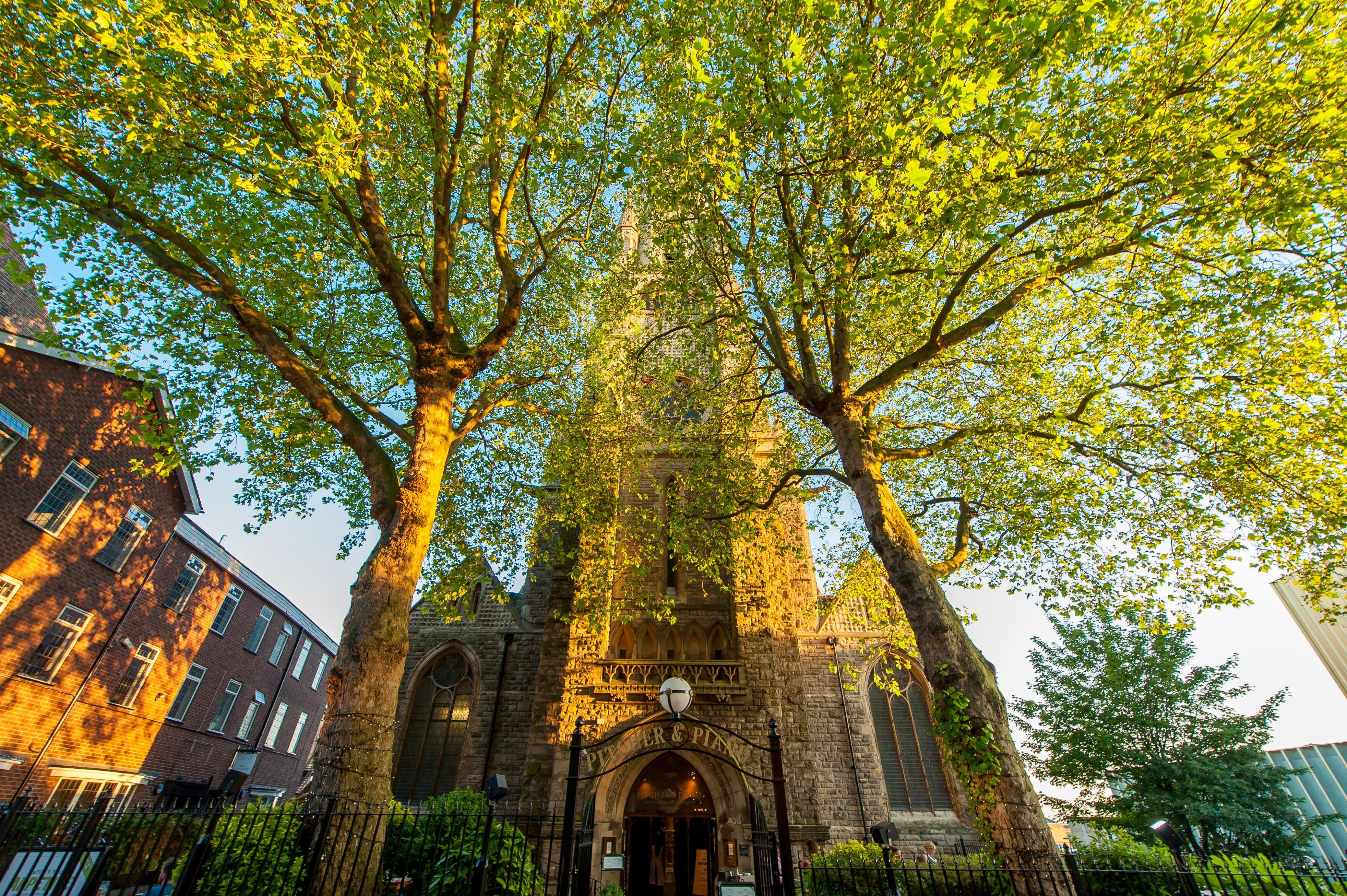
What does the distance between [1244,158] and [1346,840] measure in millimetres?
35741

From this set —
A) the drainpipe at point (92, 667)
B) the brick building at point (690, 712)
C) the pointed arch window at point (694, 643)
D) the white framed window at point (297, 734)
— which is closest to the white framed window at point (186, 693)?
the drainpipe at point (92, 667)

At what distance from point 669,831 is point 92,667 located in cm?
1577

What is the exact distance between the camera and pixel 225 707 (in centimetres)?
2072

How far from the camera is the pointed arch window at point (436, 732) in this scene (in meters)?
14.2

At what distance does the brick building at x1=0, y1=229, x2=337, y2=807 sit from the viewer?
12508 millimetres

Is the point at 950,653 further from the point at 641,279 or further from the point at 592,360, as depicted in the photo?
the point at 641,279

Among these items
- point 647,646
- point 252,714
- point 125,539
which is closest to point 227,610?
point 252,714

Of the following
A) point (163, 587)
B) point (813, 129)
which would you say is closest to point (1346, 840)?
point (813, 129)

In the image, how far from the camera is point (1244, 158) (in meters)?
7.10

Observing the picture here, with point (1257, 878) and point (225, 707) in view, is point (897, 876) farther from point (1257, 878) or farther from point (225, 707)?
point (225, 707)

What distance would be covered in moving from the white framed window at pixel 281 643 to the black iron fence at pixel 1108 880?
25.0m

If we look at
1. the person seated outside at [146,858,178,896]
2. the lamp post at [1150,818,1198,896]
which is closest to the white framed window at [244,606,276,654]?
the person seated outside at [146,858,178,896]

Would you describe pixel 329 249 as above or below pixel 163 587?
above

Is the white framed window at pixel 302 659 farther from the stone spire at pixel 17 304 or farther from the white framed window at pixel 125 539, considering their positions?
the stone spire at pixel 17 304
